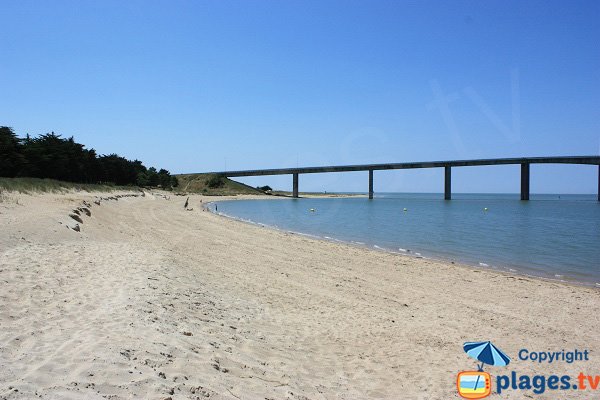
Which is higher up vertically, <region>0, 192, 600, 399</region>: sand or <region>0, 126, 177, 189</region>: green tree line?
<region>0, 126, 177, 189</region>: green tree line

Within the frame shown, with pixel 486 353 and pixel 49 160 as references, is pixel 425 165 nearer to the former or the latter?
pixel 49 160

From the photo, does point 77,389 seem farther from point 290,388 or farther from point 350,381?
point 350,381

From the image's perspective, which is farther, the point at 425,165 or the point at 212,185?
the point at 212,185

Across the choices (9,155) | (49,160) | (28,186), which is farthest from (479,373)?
(49,160)

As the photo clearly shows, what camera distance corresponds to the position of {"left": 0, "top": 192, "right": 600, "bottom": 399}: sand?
4.95 meters

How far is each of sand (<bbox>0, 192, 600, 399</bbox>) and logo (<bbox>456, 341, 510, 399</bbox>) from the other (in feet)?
0.52

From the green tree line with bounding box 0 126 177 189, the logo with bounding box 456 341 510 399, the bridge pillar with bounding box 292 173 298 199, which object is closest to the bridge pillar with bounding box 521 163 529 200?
the bridge pillar with bounding box 292 173 298 199

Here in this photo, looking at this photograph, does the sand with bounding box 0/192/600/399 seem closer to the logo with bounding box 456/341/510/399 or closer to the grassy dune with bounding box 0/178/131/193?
the logo with bounding box 456/341/510/399

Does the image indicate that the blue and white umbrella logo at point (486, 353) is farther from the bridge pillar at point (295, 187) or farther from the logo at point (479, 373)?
the bridge pillar at point (295, 187)

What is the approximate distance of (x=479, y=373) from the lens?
22.1ft

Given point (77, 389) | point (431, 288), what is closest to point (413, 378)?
point (77, 389)

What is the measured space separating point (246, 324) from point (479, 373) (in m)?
4.31

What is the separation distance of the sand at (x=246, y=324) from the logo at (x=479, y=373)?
16 cm

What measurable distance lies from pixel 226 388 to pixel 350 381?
6.74 ft
